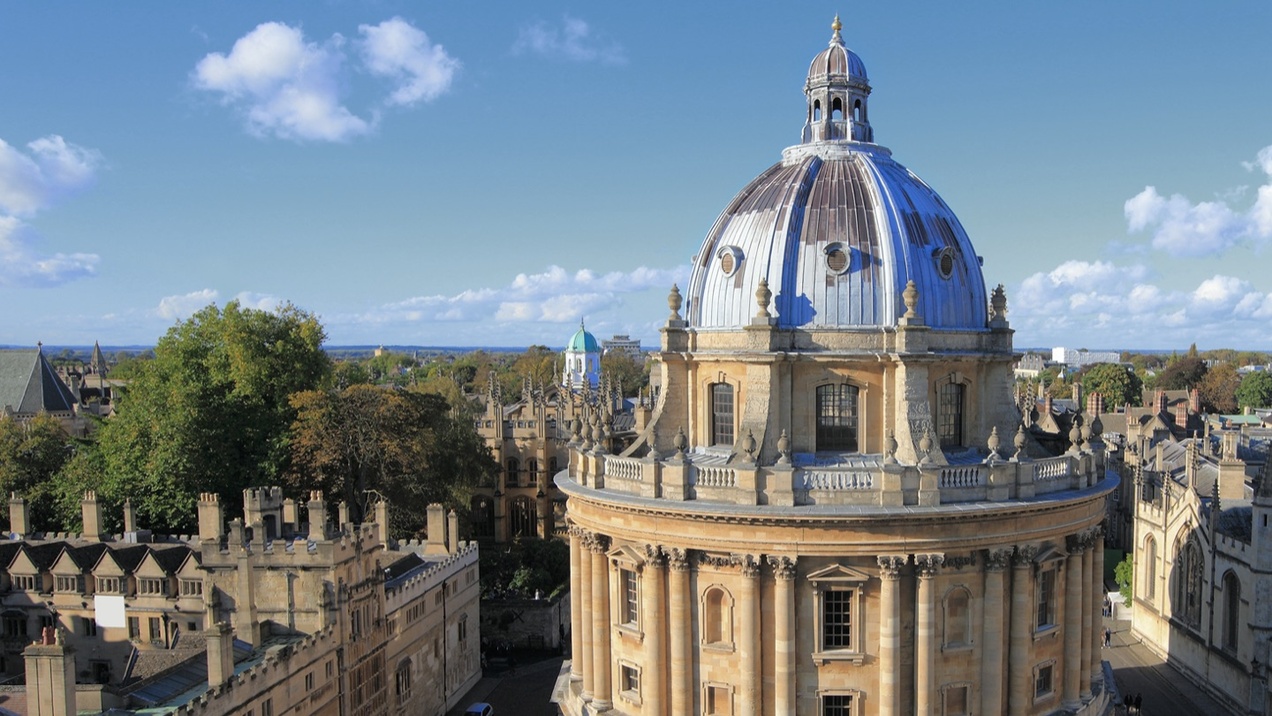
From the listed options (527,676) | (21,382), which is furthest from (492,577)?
(21,382)

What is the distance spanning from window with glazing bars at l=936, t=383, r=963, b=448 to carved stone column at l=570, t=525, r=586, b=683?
1277cm

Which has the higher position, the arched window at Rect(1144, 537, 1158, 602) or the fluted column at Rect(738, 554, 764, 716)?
the fluted column at Rect(738, 554, 764, 716)

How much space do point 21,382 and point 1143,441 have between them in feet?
338

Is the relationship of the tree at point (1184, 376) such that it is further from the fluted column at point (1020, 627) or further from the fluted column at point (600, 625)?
the fluted column at point (600, 625)

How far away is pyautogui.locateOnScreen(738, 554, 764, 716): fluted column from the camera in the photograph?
2975 cm

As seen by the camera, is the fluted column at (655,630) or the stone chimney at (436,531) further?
the stone chimney at (436,531)

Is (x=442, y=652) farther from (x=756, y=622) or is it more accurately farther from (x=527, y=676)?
(x=756, y=622)

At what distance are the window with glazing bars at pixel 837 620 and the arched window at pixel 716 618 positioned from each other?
2924 mm

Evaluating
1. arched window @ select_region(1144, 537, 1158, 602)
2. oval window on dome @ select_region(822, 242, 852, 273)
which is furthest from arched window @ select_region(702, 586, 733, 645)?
arched window @ select_region(1144, 537, 1158, 602)

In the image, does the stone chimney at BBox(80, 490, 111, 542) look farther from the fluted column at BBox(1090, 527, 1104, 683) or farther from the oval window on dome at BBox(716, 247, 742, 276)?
the fluted column at BBox(1090, 527, 1104, 683)

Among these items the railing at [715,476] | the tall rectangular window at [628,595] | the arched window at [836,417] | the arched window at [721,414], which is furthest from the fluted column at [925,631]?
the tall rectangular window at [628,595]

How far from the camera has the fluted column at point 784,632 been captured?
96.9 ft

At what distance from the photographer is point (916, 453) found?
30609 millimetres

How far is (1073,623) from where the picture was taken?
3278 cm
